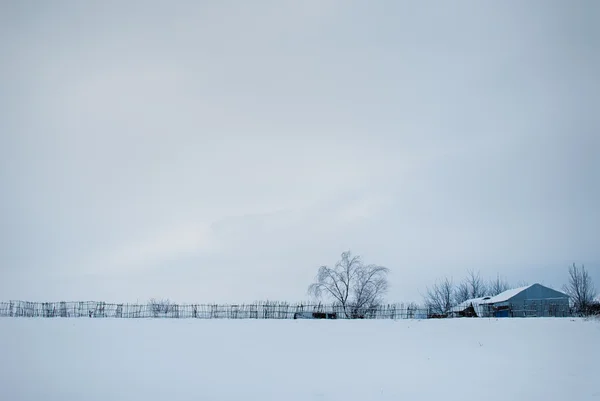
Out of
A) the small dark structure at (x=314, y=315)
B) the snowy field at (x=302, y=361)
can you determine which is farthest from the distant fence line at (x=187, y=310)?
the snowy field at (x=302, y=361)

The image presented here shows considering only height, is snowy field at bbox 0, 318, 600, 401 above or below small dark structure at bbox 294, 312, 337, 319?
above

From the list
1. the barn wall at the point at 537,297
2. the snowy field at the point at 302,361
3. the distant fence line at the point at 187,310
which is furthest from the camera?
→ the barn wall at the point at 537,297

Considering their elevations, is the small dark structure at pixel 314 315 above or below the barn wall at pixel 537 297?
below

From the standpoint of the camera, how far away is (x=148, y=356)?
19.3m

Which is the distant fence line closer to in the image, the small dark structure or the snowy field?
the small dark structure

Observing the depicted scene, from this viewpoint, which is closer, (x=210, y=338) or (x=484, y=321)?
(x=210, y=338)

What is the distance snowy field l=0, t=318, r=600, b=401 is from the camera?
570 inches

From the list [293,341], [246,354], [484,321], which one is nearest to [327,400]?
[246,354]

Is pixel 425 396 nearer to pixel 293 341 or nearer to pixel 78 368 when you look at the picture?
pixel 293 341

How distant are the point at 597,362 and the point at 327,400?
1176 cm

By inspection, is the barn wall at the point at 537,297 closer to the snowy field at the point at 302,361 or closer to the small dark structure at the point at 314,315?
the small dark structure at the point at 314,315

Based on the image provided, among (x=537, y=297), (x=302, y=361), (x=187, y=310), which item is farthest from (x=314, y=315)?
(x=537, y=297)

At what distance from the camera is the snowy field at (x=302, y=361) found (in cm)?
1448

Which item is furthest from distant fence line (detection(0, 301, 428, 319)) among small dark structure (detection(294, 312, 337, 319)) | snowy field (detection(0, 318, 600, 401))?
snowy field (detection(0, 318, 600, 401))
